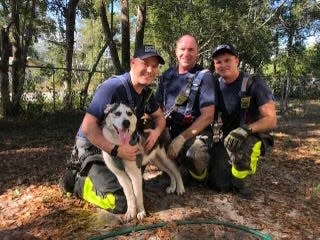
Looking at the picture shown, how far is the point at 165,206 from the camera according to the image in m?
4.51

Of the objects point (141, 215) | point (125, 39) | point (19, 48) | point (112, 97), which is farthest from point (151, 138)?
point (125, 39)

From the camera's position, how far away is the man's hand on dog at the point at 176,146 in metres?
4.64

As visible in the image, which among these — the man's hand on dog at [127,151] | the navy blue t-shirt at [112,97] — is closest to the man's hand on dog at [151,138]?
the navy blue t-shirt at [112,97]

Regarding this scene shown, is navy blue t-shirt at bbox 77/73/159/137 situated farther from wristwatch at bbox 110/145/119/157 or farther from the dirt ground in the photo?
the dirt ground

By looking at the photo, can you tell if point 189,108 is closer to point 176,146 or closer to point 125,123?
point 176,146

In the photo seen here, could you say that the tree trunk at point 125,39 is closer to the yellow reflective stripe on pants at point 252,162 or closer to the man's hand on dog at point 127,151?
the yellow reflective stripe on pants at point 252,162

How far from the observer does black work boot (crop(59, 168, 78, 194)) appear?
467cm

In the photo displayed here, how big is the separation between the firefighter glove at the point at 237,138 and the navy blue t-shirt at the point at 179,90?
1.33ft

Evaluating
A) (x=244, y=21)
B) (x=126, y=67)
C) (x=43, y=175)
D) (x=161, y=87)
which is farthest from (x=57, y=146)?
(x=244, y=21)

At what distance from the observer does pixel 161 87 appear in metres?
5.21

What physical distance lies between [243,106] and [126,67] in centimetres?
951

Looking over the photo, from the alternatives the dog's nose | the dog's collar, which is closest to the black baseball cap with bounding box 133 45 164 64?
the dog's nose

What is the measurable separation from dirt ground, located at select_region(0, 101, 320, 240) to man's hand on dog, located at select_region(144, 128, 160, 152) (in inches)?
25.0

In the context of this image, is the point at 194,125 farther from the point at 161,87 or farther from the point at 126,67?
the point at 126,67
